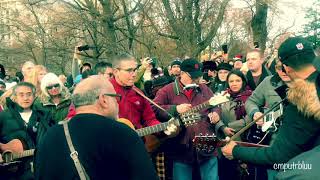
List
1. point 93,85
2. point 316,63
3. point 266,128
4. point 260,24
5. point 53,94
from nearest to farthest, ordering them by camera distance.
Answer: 1. point 93,85
2. point 316,63
3. point 266,128
4. point 53,94
5. point 260,24

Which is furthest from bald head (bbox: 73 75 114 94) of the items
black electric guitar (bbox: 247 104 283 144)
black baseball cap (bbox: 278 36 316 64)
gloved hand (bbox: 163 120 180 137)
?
gloved hand (bbox: 163 120 180 137)

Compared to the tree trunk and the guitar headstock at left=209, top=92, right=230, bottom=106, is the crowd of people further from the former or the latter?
the tree trunk

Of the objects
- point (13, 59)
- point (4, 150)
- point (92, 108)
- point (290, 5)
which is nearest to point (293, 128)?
point (92, 108)

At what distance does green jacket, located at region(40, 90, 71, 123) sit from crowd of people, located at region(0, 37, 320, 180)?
0.01 meters

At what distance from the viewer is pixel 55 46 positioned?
2895 centimetres

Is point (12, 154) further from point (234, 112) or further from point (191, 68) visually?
point (234, 112)

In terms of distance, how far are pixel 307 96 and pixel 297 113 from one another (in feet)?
0.47

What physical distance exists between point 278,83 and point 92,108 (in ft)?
11.9

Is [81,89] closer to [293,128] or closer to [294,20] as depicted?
[293,128]

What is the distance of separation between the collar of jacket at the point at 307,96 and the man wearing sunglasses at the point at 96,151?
1177 millimetres

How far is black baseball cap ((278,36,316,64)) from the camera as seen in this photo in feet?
12.7

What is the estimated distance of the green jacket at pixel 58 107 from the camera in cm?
644

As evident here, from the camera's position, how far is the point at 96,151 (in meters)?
3.02

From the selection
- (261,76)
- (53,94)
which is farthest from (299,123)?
(261,76)
